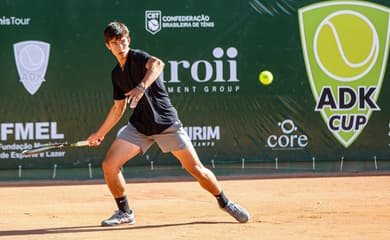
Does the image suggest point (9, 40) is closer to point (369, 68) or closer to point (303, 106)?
point (303, 106)

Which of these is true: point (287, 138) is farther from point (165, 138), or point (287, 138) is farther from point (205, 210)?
point (165, 138)

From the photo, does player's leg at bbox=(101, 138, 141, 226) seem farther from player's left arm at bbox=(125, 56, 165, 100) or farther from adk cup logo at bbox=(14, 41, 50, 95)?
adk cup logo at bbox=(14, 41, 50, 95)

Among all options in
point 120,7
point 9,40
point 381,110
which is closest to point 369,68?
point 381,110

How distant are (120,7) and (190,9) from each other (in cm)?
101

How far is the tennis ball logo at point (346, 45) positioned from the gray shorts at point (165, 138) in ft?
17.5

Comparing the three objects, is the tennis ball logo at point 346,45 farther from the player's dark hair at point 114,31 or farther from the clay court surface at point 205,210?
the player's dark hair at point 114,31

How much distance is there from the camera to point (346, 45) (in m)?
11.8

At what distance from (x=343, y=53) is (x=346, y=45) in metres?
0.12

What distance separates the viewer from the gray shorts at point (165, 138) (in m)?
6.94

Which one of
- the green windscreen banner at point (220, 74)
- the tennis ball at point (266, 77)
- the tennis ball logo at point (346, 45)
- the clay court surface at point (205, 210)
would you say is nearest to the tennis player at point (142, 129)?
the clay court surface at point (205, 210)

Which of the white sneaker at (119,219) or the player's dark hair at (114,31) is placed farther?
the white sneaker at (119,219)

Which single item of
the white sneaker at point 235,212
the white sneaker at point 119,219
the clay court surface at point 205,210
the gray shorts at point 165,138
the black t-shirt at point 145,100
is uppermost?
the black t-shirt at point 145,100

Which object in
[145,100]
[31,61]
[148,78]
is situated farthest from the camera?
[31,61]

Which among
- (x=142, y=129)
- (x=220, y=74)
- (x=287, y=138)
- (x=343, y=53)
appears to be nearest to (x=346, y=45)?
(x=343, y=53)
